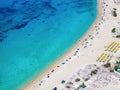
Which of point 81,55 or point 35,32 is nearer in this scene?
point 81,55

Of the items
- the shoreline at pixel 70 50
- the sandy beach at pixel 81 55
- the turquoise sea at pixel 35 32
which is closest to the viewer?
the sandy beach at pixel 81 55

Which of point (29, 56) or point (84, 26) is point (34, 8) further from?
point (29, 56)

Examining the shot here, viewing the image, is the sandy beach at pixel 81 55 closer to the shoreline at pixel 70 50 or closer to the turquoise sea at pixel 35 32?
the shoreline at pixel 70 50

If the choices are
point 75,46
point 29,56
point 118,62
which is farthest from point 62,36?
point 118,62

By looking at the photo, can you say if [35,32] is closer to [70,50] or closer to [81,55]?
[70,50]

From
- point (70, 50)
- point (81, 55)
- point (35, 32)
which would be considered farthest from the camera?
point (35, 32)

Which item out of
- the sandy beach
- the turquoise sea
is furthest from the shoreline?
the turquoise sea

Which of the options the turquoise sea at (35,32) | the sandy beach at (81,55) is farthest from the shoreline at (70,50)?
the turquoise sea at (35,32)

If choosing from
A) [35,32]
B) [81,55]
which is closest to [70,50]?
[81,55]
